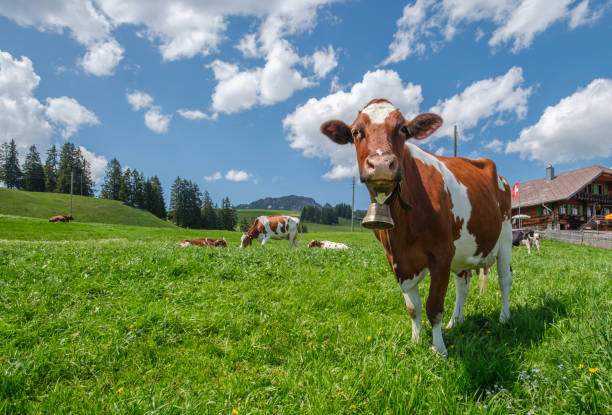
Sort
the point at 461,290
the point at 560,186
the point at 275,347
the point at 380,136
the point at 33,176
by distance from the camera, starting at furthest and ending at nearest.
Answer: the point at 33,176 < the point at 560,186 < the point at 461,290 < the point at 275,347 < the point at 380,136

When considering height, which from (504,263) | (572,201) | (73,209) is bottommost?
(504,263)

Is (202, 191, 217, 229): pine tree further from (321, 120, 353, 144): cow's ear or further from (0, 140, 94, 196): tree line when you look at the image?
(321, 120, 353, 144): cow's ear

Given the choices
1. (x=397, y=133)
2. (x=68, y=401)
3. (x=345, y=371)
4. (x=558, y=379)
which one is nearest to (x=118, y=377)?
(x=68, y=401)

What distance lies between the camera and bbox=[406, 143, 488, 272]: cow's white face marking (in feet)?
12.8

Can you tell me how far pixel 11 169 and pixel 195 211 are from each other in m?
57.6

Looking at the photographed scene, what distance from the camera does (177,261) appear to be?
7117 mm

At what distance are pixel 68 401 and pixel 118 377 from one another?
45cm

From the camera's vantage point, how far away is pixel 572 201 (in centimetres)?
4303

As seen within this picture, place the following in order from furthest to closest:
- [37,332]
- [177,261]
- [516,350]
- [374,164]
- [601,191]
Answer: [601,191] → [177,261] → [37,332] → [516,350] → [374,164]

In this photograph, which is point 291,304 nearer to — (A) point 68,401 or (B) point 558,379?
(A) point 68,401

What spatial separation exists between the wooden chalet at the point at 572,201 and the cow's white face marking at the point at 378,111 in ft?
155

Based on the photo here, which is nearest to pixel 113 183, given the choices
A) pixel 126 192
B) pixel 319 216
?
pixel 126 192

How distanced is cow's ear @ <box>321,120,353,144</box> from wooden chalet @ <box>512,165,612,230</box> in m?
47.2

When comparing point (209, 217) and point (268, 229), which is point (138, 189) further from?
point (268, 229)
